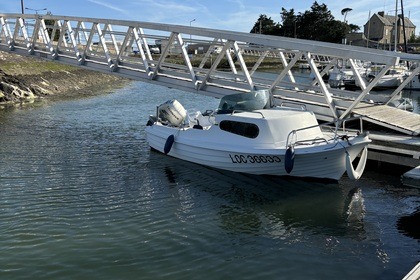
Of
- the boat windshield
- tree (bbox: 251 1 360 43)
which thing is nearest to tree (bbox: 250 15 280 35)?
tree (bbox: 251 1 360 43)

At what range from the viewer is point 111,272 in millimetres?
9578

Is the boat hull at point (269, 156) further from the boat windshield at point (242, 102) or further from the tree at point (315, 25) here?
the tree at point (315, 25)

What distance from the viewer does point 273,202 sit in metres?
14.4

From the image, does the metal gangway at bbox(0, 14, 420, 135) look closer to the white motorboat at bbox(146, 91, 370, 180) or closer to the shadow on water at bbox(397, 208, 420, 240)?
the white motorboat at bbox(146, 91, 370, 180)

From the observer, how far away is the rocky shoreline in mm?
41062

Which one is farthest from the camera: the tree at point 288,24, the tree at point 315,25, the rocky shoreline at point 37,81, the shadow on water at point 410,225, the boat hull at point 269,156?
the tree at point 288,24

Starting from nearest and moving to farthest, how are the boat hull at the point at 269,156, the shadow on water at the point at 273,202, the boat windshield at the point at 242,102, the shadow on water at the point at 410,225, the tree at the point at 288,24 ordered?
1. the shadow on water at the point at 410,225
2. the shadow on water at the point at 273,202
3. the boat hull at the point at 269,156
4. the boat windshield at the point at 242,102
5. the tree at the point at 288,24

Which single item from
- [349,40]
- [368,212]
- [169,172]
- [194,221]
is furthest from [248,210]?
[349,40]

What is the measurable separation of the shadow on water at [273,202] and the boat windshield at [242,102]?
2686 millimetres

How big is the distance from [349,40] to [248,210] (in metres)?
128

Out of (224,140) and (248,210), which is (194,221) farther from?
(224,140)

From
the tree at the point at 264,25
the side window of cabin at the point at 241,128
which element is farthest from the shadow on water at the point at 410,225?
the tree at the point at 264,25

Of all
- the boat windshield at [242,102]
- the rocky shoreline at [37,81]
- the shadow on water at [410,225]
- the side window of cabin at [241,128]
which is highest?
the rocky shoreline at [37,81]

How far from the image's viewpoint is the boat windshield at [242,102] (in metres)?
18.6
